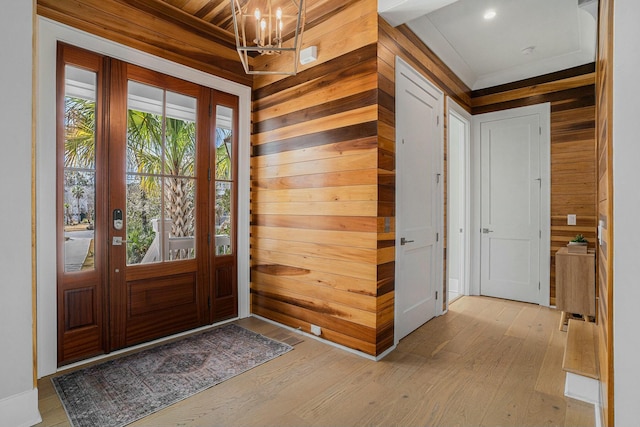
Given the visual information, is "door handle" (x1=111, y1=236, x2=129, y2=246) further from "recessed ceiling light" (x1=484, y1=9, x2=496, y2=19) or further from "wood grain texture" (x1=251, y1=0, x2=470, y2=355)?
"recessed ceiling light" (x1=484, y1=9, x2=496, y2=19)

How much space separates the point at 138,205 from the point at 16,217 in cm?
102

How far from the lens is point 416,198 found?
3.15 metres

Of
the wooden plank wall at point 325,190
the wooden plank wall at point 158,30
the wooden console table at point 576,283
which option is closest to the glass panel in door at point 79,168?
the wooden plank wall at point 158,30

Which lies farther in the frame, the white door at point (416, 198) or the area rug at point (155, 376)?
the white door at point (416, 198)

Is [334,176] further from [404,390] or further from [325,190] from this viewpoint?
[404,390]

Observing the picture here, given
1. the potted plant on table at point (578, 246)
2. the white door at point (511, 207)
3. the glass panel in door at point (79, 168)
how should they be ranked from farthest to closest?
the white door at point (511, 207), the potted plant on table at point (578, 246), the glass panel in door at point (79, 168)

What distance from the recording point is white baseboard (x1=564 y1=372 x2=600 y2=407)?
2012 mm

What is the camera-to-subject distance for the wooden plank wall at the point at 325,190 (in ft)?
8.63

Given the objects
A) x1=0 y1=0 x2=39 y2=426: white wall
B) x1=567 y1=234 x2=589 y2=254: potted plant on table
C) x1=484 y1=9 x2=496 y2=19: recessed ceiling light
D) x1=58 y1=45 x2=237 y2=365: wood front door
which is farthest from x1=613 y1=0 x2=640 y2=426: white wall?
x1=58 y1=45 x2=237 y2=365: wood front door

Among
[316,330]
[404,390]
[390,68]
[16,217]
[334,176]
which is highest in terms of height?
Result: [390,68]

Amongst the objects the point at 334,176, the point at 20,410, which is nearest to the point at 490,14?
the point at 334,176

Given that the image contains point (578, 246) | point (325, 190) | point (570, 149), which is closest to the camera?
point (325, 190)

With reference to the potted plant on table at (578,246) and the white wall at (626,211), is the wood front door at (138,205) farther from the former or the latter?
the potted plant on table at (578,246)

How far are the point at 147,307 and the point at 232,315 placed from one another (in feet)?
2.96
